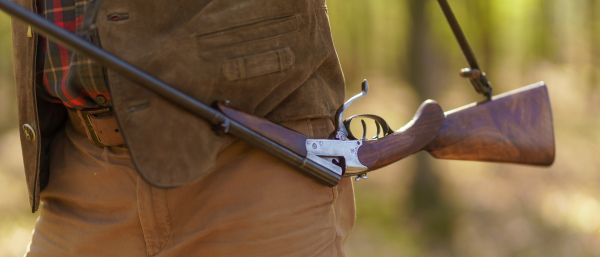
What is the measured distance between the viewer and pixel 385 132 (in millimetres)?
1988

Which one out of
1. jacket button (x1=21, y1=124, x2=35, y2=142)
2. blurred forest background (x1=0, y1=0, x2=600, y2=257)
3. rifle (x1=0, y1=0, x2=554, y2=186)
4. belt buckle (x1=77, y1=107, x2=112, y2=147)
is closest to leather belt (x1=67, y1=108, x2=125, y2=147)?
belt buckle (x1=77, y1=107, x2=112, y2=147)

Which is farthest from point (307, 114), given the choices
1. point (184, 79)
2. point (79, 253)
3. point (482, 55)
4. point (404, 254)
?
point (482, 55)

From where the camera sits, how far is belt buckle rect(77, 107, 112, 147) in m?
1.64

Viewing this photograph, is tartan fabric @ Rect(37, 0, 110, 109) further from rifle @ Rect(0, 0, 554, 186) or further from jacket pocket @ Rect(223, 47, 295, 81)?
jacket pocket @ Rect(223, 47, 295, 81)

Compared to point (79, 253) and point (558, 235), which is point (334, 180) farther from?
point (558, 235)

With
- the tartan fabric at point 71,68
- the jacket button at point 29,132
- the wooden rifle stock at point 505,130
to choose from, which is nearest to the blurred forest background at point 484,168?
the wooden rifle stock at point 505,130

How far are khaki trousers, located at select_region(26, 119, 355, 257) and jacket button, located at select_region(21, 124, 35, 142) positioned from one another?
0.58ft

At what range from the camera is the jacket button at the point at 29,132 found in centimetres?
174

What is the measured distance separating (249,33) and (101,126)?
472 mm

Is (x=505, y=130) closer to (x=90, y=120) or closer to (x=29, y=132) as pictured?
(x=90, y=120)

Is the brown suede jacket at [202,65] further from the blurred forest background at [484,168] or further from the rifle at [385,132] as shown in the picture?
the blurred forest background at [484,168]

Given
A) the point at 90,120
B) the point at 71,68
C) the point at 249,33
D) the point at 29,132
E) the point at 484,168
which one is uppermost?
the point at 249,33

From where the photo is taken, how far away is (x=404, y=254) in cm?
583

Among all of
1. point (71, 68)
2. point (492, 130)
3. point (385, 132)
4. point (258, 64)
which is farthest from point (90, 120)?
point (492, 130)
